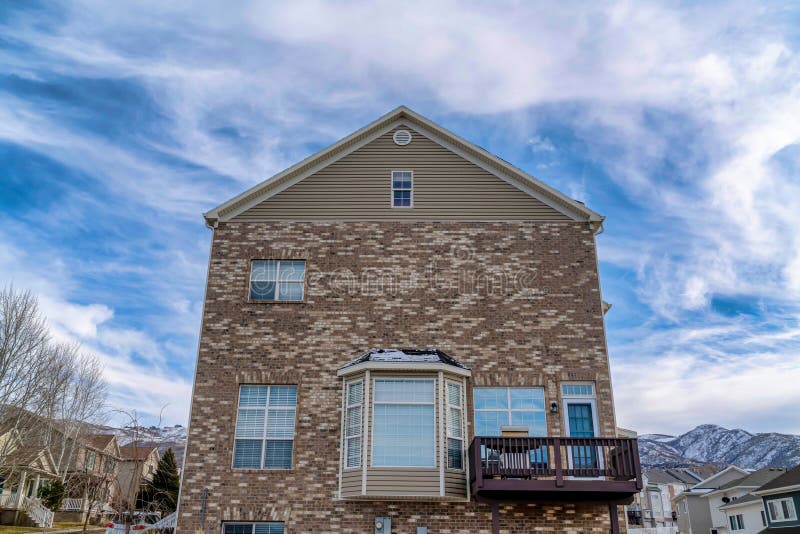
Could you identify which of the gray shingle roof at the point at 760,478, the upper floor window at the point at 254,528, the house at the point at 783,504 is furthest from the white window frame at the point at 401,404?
the gray shingle roof at the point at 760,478

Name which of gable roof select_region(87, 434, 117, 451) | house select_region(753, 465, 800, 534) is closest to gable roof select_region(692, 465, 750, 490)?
house select_region(753, 465, 800, 534)

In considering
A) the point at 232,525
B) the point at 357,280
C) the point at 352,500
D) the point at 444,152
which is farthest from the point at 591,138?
the point at 232,525

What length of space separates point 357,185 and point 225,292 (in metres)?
4.58

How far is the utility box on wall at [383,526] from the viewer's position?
1341cm

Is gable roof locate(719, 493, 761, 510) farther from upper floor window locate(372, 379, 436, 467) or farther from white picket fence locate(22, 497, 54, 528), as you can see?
white picket fence locate(22, 497, 54, 528)

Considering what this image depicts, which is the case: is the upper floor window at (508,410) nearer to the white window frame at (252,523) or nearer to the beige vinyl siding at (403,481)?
the beige vinyl siding at (403,481)

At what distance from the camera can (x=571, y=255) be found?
1592 cm

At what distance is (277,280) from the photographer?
1588cm

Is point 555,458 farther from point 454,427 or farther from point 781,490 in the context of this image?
point 781,490

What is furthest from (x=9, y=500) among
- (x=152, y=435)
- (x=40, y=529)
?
(x=152, y=435)

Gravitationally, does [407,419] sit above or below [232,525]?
above

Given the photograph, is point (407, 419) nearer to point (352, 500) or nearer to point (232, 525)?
point (352, 500)

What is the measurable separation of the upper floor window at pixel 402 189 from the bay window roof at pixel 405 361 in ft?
13.5

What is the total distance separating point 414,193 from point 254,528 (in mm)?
9242
